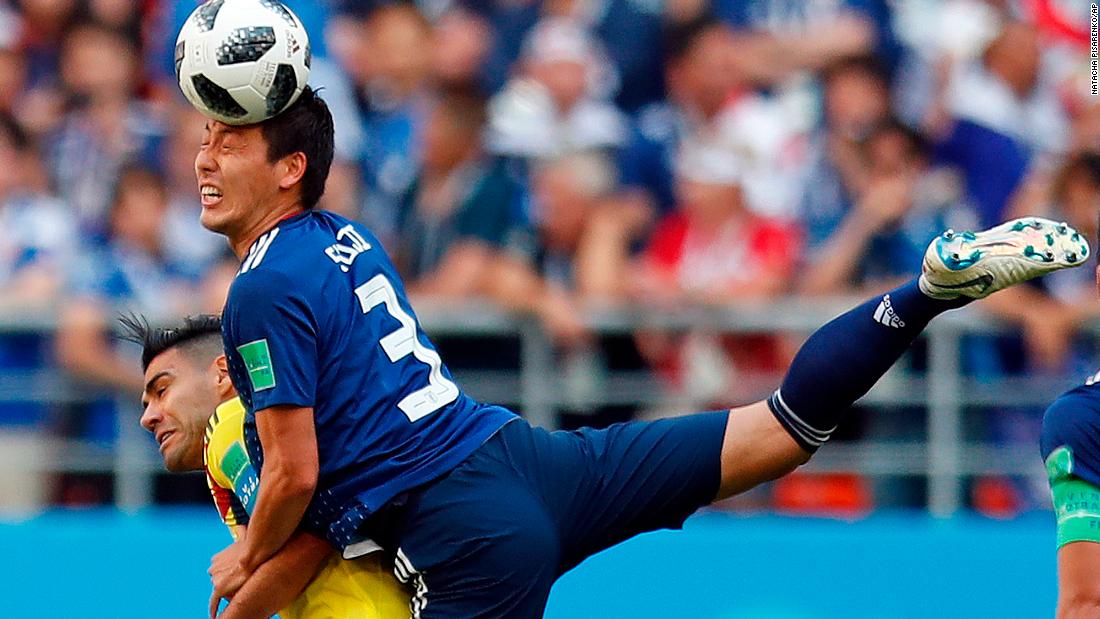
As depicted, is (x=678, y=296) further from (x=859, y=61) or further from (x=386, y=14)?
(x=386, y=14)

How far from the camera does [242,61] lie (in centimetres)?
451

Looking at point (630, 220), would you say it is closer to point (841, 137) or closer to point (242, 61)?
point (841, 137)

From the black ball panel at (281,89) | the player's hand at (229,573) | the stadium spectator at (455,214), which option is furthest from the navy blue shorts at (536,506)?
the stadium spectator at (455,214)

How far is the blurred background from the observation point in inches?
306

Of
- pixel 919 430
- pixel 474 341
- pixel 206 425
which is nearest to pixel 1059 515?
pixel 206 425

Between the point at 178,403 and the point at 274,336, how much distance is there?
2.88 feet

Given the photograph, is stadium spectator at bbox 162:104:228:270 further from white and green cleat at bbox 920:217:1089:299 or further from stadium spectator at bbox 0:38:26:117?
white and green cleat at bbox 920:217:1089:299

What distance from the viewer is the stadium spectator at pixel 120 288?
7.82m

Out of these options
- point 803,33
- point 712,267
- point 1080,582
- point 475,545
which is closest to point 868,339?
point 1080,582

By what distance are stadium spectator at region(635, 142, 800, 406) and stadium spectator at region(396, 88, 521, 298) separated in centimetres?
69

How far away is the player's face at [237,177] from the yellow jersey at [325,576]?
55 cm

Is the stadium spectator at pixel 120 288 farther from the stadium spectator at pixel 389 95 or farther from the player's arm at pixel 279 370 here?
the player's arm at pixel 279 370

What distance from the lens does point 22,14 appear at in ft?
30.4

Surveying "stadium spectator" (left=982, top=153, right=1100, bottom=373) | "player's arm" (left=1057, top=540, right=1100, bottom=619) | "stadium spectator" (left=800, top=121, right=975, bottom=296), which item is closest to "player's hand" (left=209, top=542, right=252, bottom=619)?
"player's arm" (left=1057, top=540, right=1100, bottom=619)
